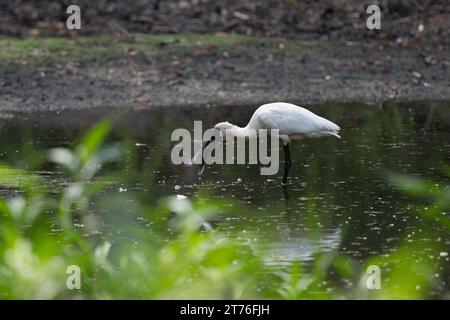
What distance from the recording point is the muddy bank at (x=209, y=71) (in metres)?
13.6

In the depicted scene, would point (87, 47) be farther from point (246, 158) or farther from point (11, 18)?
point (246, 158)

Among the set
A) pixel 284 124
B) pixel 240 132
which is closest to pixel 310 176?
pixel 284 124

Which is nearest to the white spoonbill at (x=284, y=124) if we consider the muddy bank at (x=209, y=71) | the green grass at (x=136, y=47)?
the muddy bank at (x=209, y=71)

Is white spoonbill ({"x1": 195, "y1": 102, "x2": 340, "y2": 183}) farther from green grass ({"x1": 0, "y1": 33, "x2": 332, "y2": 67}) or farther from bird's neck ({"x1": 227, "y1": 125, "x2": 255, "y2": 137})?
green grass ({"x1": 0, "y1": 33, "x2": 332, "y2": 67})

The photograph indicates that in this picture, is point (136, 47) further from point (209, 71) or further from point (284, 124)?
point (284, 124)

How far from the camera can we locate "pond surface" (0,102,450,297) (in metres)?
7.36

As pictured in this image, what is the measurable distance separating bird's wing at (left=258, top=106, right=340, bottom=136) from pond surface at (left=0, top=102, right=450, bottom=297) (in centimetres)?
32

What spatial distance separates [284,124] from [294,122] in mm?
105

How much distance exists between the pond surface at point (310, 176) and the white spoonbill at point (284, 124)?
0.31 m

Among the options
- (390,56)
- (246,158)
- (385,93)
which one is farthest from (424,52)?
(246,158)

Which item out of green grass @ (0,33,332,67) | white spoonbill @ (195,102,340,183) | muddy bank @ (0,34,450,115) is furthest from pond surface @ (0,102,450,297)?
green grass @ (0,33,332,67)

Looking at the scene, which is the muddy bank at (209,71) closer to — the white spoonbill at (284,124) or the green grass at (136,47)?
the green grass at (136,47)

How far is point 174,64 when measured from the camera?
575 inches

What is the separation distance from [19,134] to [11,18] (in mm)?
4901
